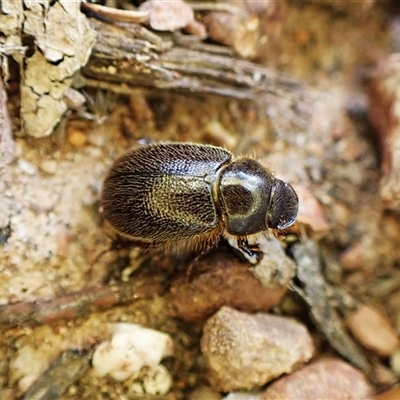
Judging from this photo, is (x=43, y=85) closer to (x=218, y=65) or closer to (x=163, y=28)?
(x=163, y=28)

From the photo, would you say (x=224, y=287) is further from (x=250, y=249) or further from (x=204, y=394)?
(x=204, y=394)

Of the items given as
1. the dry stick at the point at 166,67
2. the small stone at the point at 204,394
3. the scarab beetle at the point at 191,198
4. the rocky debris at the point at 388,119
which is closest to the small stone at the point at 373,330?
the rocky debris at the point at 388,119

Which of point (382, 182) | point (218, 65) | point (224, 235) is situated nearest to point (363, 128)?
point (382, 182)

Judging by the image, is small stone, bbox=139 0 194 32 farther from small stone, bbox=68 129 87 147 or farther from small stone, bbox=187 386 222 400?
small stone, bbox=187 386 222 400

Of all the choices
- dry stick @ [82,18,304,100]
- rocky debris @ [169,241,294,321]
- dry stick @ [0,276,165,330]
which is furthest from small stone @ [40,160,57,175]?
rocky debris @ [169,241,294,321]

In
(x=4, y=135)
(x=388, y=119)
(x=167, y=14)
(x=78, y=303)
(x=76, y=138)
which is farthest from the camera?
(x=388, y=119)

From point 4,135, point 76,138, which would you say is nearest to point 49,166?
point 76,138

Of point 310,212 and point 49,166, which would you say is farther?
point 310,212

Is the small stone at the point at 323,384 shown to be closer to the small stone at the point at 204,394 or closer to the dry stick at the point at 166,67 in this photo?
the small stone at the point at 204,394
